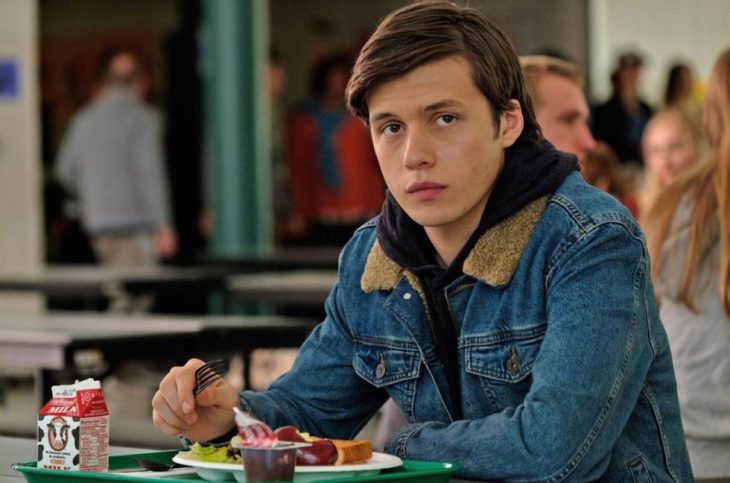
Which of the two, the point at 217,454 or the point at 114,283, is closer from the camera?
the point at 217,454

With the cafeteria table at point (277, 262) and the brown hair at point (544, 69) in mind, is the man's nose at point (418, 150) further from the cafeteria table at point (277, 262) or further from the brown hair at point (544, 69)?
the cafeteria table at point (277, 262)

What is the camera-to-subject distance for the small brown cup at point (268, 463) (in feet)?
6.19

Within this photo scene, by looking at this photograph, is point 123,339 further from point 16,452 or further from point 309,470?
point 309,470

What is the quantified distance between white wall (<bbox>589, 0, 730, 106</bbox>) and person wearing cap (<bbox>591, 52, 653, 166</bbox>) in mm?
865

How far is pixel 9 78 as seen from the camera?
36.7 ft

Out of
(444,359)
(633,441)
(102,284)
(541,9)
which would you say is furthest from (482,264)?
(541,9)

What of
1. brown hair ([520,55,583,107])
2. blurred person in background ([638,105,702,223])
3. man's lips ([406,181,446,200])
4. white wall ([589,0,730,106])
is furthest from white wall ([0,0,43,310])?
man's lips ([406,181,446,200])

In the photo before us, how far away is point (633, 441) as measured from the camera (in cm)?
226

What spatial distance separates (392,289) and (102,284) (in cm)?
591

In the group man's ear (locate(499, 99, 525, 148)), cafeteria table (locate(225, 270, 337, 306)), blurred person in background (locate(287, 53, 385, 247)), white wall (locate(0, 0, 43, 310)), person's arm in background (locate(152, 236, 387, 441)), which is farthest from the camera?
blurred person in background (locate(287, 53, 385, 247))

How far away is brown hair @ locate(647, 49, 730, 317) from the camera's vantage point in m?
3.38

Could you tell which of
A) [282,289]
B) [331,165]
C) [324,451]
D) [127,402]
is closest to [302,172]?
[331,165]

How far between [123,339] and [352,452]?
3.10 meters

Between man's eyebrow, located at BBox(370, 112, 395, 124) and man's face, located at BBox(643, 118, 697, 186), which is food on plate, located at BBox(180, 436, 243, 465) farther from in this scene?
man's face, located at BBox(643, 118, 697, 186)
